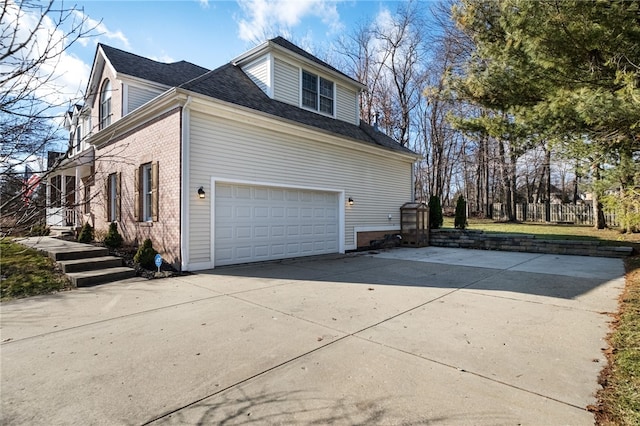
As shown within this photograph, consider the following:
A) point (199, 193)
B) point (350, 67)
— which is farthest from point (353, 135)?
point (350, 67)

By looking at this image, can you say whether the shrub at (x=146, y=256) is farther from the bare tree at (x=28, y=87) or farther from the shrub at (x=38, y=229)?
the bare tree at (x=28, y=87)

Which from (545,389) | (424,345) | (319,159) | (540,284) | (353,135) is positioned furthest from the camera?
(353,135)

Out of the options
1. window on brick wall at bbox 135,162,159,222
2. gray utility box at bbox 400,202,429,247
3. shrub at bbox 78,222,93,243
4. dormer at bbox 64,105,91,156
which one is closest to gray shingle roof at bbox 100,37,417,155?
gray utility box at bbox 400,202,429,247

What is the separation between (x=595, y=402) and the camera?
2.60 m

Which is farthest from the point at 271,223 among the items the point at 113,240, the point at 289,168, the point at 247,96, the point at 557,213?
the point at 557,213

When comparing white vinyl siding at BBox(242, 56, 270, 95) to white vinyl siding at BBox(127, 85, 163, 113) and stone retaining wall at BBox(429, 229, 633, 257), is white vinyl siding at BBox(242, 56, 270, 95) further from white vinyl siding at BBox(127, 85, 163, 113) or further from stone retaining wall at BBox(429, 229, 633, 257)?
stone retaining wall at BBox(429, 229, 633, 257)

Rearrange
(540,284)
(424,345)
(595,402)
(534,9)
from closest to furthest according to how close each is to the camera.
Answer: (595,402) → (424,345) → (534,9) → (540,284)

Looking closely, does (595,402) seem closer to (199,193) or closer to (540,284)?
(540,284)

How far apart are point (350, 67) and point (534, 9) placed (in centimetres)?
2226

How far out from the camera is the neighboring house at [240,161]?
323 inches

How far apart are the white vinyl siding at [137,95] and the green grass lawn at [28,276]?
5325 mm

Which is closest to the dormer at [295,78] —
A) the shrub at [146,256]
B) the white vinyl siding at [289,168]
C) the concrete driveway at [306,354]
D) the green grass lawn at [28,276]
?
the white vinyl siding at [289,168]

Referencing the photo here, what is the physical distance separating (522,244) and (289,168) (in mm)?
9056

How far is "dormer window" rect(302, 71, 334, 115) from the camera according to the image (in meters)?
12.2
